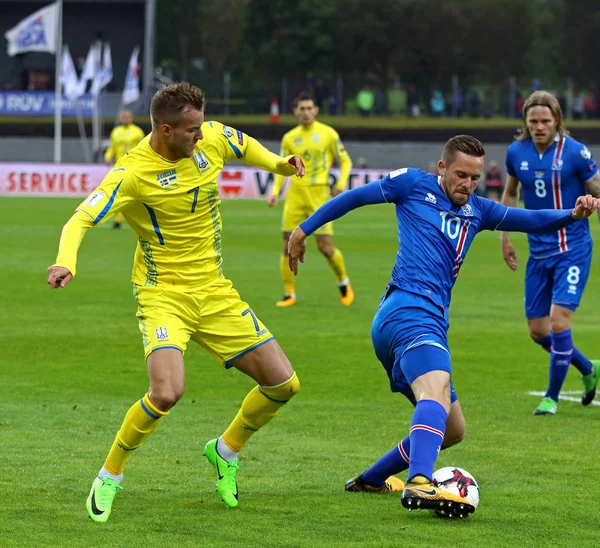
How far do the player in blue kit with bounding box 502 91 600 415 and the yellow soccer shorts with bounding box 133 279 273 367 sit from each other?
131 inches

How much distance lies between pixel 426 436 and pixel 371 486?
1068 mm

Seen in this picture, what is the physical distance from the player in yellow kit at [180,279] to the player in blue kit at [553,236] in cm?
326

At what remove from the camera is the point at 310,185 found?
16.3 meters

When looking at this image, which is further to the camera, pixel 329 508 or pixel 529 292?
pixel 529 292

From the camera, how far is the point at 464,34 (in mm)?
78062

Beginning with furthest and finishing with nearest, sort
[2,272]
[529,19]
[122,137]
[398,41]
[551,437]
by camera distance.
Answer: [529,19] → [398,41] → [122,137] → [2,272] → [551,437]

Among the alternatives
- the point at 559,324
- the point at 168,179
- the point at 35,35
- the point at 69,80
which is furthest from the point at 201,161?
the point at 35,35

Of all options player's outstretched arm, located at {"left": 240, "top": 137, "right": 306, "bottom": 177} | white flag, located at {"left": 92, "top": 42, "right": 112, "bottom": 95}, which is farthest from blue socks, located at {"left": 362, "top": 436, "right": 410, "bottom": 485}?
white flag, located at {"left": 92, "top": 42, "right": 112, "bottom": 95}

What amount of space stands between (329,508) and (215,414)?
301 cm

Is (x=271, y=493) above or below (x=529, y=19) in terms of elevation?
below

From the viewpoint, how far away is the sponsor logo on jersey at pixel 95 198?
6.45 meters

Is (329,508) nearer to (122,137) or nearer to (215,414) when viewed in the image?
(215,414)

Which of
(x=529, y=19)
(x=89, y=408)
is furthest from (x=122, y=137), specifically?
(x=529, y=19)

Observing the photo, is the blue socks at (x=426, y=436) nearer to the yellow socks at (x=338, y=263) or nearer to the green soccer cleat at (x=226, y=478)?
the green soccer cleat at (x=226, y=478)
